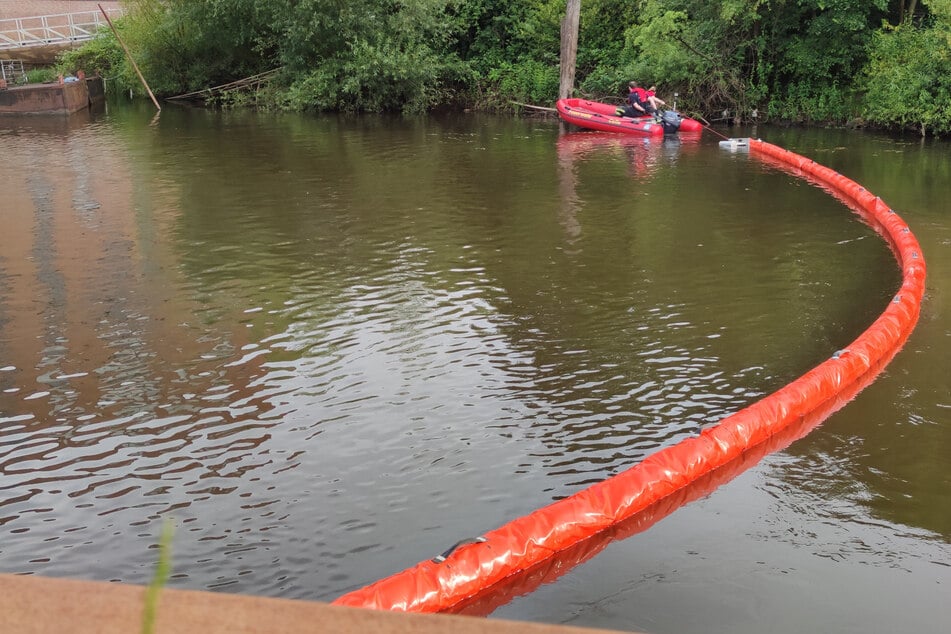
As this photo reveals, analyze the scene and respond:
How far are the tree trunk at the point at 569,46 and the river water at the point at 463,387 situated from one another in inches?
473

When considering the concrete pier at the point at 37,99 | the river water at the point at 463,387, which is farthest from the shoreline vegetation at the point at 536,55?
the river water at the point at 463,387

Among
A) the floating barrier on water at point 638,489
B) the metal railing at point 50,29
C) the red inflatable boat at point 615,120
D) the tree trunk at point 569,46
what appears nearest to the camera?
the floating barrier on water at point 638,489

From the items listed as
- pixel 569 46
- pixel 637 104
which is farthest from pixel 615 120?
pixel 569 46

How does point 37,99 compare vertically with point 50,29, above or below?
below

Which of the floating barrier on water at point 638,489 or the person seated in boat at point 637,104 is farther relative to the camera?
the person seated in boat at point 637,104

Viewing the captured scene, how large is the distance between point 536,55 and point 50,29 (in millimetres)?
20455

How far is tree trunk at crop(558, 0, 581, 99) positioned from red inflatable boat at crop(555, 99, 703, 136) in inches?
104

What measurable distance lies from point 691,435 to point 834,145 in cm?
1728

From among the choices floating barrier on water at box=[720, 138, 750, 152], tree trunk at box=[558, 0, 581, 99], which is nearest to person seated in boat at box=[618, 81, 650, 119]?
floating barrier on water at box=[720, 138, 750, 152]

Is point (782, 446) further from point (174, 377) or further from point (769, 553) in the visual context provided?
point (174, 377)

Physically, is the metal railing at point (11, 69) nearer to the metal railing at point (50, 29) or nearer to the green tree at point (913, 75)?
the metal railing at point (50, 29)

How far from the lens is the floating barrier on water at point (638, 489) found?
5676 mm

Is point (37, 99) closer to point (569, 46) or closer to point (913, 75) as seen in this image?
point (569, 46)

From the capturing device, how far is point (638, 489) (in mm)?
6891
